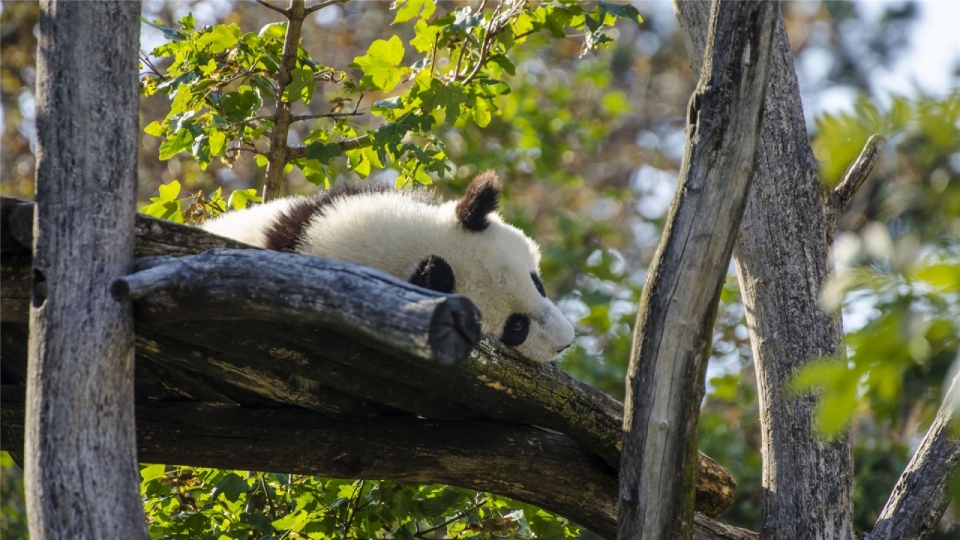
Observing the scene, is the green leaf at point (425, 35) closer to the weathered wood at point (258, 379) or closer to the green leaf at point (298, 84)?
the green leaf at point (298, 84)

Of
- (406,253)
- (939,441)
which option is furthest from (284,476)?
(939,441)

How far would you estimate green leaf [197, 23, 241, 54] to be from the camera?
11.0 feet

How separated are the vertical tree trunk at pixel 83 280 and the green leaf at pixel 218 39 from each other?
130cm

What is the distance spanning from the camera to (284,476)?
3.42 meters

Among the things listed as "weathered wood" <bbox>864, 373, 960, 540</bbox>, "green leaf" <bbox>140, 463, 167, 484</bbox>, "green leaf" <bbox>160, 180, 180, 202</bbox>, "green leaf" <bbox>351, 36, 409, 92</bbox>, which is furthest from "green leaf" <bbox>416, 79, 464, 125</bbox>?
"weathered wood" <bbox>864, 373, 960, 540</bbox>

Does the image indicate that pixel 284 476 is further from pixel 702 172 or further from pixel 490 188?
pixel 702 172

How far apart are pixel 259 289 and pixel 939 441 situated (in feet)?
7.51

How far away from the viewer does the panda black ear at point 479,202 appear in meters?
2.93

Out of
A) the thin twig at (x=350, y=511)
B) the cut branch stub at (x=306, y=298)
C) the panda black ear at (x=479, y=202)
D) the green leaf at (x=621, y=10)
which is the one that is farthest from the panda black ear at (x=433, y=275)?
the green leaf at (x=621, y=10)

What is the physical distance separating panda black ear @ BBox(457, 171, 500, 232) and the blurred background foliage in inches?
29.3

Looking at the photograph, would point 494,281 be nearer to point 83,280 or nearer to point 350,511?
point 350,511

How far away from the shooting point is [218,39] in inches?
133

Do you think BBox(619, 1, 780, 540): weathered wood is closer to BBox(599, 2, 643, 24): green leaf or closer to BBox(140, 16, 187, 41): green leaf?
BBox(599, 2, 643, 24): green leaf

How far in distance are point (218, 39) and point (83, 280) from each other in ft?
5.62
